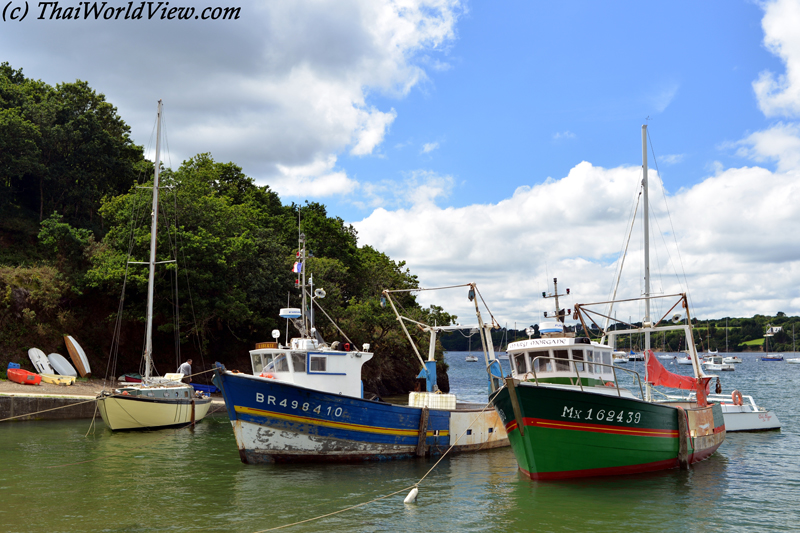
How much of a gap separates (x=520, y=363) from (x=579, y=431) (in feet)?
A: 13.8

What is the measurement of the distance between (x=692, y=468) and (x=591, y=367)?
14.2ft

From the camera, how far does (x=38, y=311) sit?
34344 millimetres

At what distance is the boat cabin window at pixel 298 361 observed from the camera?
1908 centimetres

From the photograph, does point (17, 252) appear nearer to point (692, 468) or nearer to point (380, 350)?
point (380, 350)

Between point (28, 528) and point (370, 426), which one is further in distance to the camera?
point (370, 426)

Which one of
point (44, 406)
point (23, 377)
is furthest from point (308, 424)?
point (23, 377)

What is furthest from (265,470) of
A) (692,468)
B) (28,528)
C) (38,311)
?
(38,311)

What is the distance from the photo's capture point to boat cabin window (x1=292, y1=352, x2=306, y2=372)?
19078 mm

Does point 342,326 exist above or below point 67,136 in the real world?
below

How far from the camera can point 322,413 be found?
1741 cm

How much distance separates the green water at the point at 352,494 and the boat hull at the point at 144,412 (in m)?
2.40

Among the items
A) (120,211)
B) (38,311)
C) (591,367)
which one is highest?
(120,211)

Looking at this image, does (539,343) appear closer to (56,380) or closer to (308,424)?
(308,424)

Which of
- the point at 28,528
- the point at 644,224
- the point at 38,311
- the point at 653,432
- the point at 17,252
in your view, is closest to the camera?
the point at 28,528
